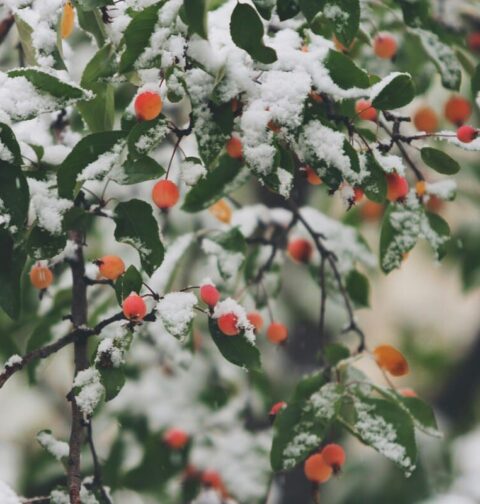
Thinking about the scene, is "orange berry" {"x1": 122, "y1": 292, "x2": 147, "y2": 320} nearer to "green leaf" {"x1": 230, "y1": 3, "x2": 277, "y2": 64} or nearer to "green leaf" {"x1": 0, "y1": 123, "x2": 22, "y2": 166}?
"green leaf" {"x1": 0, "y1": 123, "x2": 22, "y2": 166}

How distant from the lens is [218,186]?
1387mm

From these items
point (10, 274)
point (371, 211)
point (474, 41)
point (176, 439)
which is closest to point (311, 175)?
point (10, 274)

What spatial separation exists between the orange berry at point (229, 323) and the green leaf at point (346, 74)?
32cm

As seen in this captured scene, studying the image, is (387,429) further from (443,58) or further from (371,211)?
(371,211)

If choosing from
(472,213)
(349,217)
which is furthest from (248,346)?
(472,213)

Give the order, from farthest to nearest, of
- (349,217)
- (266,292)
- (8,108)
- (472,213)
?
(472,213) < (349,217) < (266,292) < (8,108)

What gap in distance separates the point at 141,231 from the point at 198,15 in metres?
0.33

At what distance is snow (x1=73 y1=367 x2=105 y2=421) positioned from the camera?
978 millimetres

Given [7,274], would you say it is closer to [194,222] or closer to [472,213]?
[194,222]

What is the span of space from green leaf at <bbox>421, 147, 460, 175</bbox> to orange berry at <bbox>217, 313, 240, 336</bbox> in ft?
1.09

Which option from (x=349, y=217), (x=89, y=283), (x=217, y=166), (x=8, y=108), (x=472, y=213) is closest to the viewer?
(x=8, y=108)

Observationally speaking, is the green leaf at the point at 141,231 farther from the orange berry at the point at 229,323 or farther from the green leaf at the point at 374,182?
the green leaf at the point at 374,182

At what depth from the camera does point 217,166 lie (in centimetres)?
139

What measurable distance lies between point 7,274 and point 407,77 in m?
0.57
